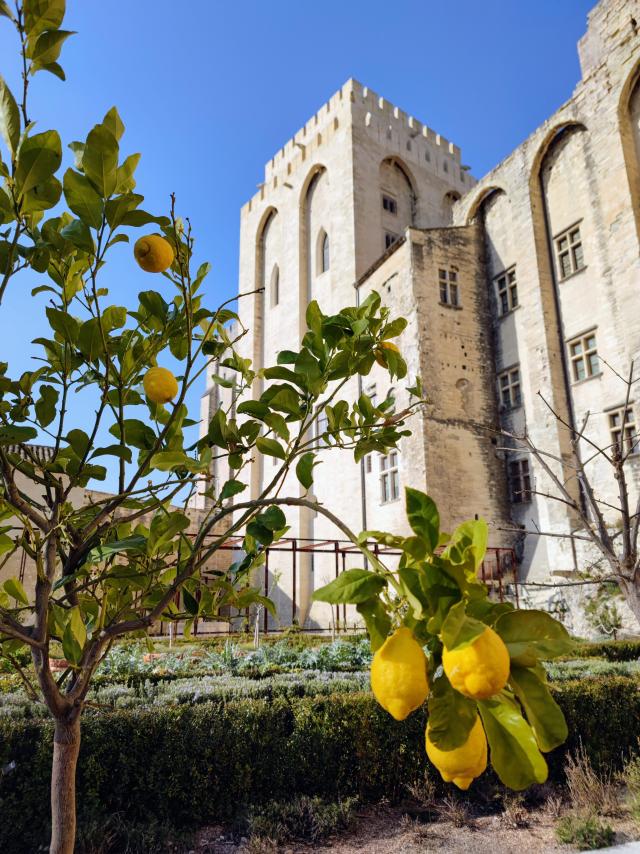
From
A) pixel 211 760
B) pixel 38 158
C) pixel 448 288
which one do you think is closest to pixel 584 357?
pixel 448 288

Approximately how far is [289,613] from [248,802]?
1781 centimetres

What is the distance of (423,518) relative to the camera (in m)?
0.76

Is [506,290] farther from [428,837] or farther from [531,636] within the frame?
[531,636]

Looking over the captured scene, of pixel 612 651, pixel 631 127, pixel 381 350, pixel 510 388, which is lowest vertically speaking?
pixel 612 651

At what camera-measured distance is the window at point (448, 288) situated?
18.2 m

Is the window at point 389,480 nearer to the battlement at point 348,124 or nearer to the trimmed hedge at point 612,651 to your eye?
the trimmed hedge at point 612,651

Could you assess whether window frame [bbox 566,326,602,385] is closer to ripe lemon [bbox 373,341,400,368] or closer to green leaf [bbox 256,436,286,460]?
ripe lemon [bbox 373,341,400,368]

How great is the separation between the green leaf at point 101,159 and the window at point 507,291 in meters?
18.0

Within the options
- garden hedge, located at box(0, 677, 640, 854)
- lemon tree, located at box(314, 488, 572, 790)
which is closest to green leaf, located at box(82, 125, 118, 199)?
lemon tree, located at box(314, 488, 572, 790)

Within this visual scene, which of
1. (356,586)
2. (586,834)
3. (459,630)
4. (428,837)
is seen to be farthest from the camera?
(428,837)

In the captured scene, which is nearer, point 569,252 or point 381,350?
point 381,350

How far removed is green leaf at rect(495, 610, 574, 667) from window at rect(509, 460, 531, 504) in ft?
52.1

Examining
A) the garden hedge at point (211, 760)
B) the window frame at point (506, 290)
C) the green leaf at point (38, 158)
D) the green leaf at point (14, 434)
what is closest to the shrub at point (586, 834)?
the garden hedge at point (211, 760)

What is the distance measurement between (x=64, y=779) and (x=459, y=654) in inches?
54.6
